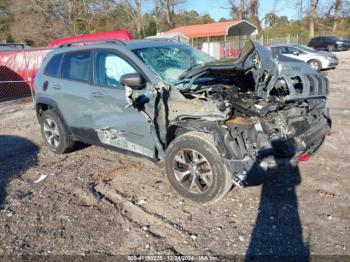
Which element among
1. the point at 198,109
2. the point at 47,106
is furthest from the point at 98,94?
the point at 47,106

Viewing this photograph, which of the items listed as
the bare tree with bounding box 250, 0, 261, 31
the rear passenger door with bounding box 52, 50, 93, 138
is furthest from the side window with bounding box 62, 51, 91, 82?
the bare tree with bounding box 250, 0, 261, 31

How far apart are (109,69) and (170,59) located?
83cm

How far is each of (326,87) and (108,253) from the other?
3515 millimetres

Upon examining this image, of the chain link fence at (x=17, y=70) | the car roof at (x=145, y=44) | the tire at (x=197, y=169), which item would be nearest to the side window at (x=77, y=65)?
the car roof at (x=145, y=44)

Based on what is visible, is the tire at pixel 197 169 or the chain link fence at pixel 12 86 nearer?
the tire at pixel 197 169

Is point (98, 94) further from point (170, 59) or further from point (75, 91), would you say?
point (170, 59)

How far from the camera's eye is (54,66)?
18.0 ft

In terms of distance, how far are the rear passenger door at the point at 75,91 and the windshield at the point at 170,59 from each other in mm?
927

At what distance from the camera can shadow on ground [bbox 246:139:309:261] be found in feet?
9.64

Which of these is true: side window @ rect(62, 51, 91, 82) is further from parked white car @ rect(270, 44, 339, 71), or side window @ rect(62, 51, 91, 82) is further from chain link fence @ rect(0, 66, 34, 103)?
parked white car @ rect(270, 44, 339, 71)

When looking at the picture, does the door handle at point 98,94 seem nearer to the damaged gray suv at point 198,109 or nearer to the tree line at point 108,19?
the damaged gray suv at point 198,109

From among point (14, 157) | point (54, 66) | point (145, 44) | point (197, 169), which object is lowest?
point (14, 157)

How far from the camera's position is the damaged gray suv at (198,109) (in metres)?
3.52

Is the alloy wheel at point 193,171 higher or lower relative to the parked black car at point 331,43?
lower
